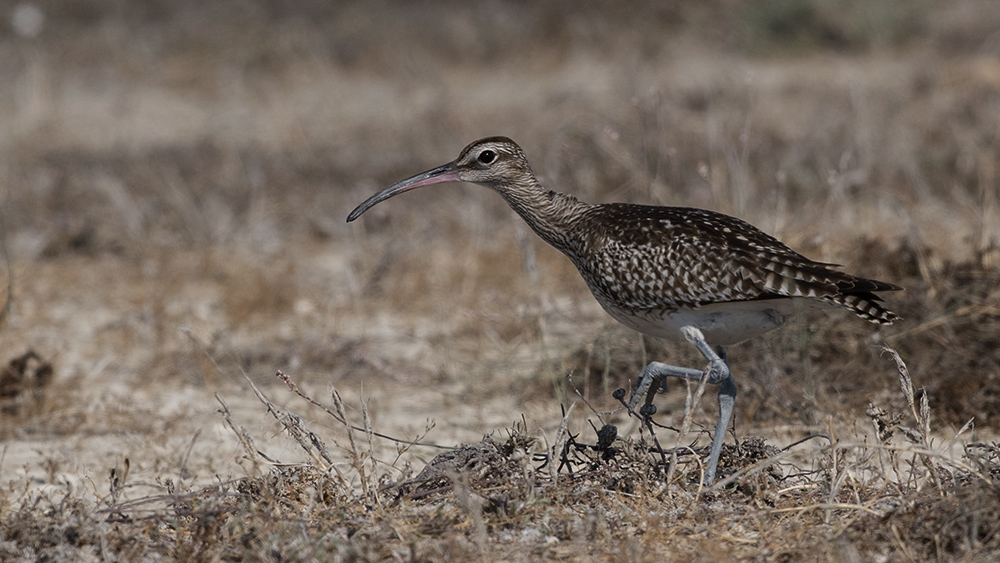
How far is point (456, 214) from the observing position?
10.1 metres

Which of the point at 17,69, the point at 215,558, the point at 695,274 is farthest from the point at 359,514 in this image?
the point at 17,69

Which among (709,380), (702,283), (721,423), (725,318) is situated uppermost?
(702,283)

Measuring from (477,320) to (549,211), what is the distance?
2243mm

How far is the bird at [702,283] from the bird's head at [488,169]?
0.50 meters

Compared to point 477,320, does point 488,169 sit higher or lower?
higher

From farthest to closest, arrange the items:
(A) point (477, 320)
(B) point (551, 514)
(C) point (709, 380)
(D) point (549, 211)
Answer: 1. (A) point (477, 320)
2. (D) point (549, 211)
3. (C) point (709, 380)
4. (B) point (551, 514)

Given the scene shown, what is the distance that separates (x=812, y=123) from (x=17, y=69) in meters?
13.9

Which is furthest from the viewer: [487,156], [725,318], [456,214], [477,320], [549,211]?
[456,214]

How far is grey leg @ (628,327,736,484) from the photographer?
4.36m

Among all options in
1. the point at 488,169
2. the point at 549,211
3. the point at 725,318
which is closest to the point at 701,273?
the point at 725,318

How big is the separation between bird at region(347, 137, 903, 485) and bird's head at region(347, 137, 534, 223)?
0.50 meters

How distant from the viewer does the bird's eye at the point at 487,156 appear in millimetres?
5520

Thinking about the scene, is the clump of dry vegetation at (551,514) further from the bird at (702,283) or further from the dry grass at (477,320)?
the bird at (702,283)

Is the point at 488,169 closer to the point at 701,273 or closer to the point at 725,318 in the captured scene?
the point at 701,273
